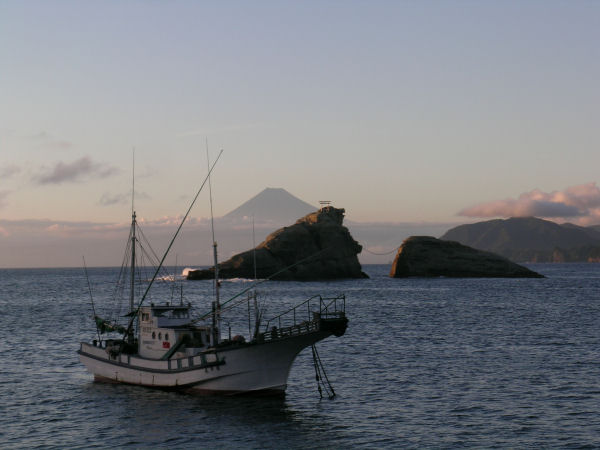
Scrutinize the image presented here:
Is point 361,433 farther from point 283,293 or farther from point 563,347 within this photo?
point 283,293

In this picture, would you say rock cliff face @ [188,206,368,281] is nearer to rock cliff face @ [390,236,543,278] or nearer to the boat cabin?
rock cliff face @ [390,236,543,278]

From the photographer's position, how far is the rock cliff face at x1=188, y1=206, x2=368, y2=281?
174 m

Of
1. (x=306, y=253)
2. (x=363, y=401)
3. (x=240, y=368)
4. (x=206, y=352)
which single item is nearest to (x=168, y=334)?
(x=206, y=352)

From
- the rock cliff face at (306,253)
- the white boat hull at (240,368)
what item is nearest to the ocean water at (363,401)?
the white boat hull at (240,368)

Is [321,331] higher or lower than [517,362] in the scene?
higher

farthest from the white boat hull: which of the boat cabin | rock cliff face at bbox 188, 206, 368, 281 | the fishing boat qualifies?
rock cliff face at bbox 188, 206, 368, 281

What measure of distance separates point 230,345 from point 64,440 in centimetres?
954

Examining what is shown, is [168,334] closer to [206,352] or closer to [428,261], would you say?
[206,352]

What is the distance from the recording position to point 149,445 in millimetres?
29250

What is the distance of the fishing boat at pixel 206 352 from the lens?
118 feet

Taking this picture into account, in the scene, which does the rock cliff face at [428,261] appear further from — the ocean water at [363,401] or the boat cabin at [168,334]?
the boat cabin at [168,334]

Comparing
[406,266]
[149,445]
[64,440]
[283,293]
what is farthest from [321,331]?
[406,266]

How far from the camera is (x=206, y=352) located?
36688 mm

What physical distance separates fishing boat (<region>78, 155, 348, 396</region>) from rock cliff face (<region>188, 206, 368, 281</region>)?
12403 centimetres
